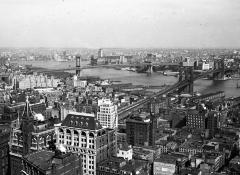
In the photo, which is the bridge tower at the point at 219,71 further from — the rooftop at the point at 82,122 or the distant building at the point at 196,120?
the rooftop at the point at 82,122

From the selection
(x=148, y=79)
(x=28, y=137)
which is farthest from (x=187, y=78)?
(x=28, y=137)

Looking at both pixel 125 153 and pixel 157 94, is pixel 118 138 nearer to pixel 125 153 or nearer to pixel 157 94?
pixel 125 153

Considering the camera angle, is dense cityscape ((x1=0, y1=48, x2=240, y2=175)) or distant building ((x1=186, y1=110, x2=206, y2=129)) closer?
dense cityscape ((x1=0, y1=48, x2=240, y2=175))

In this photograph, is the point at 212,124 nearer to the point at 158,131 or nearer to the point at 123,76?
the point at 158,131

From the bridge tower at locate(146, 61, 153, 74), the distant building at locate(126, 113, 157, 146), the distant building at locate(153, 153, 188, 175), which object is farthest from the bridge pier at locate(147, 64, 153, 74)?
the distant building at locate(153, 153, 188, 175)

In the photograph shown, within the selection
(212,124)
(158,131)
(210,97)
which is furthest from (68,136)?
(210,97)

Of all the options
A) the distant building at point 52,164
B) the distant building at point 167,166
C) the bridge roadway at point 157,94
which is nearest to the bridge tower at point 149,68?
the bridge roadway at point 157,94

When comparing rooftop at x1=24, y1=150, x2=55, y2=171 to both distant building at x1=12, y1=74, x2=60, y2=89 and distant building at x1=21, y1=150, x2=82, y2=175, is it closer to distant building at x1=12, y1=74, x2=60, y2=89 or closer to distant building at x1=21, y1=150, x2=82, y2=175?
distant building at x1=21, y1=150, x2=82, y2=175
